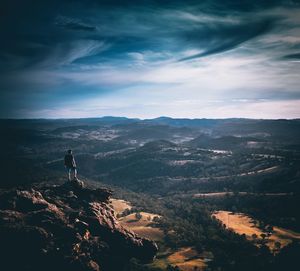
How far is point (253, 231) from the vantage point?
155125mm

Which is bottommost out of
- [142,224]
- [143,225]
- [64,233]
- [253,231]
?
[253,231]

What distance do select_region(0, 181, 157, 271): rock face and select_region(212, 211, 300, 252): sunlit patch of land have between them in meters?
78.3

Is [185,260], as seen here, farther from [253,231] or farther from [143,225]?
[253,231]

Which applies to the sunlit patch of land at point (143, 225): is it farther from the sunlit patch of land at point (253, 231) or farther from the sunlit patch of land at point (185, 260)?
the sunlit patch of land at point (253, 231)

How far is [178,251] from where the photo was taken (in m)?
115

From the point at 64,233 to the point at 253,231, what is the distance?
119 metres

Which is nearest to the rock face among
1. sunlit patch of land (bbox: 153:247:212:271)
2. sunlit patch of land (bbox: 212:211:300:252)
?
sunlit patch of land (bbox: 153:247:212:271)

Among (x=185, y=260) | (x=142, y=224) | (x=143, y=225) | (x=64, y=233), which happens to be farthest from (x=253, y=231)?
(x=64, y=233)

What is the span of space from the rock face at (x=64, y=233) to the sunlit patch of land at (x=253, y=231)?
3081 inches

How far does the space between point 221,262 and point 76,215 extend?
200 ft

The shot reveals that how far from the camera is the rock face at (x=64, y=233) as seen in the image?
53.2 meters

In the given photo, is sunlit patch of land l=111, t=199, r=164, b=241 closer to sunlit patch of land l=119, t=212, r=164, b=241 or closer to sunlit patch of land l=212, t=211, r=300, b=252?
sunlit patch of land l=119, t=212, r=164, b=241

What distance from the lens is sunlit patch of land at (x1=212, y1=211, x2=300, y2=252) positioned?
13832cm

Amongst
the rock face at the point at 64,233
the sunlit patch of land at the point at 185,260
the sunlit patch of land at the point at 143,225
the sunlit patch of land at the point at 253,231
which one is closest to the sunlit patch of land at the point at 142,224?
the sunlit patch of land at the point at 143,225
